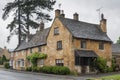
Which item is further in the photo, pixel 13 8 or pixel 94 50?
→ pixel 13 8

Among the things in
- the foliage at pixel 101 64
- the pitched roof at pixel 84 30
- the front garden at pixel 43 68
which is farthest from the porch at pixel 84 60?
the pitched roof at pixel 84 30

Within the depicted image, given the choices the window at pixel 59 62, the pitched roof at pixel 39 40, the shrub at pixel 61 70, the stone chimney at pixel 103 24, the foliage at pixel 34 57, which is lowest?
the shrub at pixel 61 70

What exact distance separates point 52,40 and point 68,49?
4.73 metres

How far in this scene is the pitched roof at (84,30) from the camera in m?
47.6

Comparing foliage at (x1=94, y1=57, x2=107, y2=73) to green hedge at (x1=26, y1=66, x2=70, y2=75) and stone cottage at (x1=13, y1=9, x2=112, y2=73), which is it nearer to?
stone cottage at (x1=13, y1=9, x2=112, y2=73)

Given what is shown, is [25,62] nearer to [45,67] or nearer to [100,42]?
[45,67]

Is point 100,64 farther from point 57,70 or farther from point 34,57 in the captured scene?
point 34,57

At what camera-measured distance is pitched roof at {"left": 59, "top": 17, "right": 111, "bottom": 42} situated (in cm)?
4757

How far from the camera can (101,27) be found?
54656mm

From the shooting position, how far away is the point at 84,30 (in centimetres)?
5009

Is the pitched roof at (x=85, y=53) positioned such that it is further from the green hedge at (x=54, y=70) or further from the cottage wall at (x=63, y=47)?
the green hedge at (x=54, y=70)

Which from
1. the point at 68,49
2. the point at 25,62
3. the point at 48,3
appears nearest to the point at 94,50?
the point at 68,49

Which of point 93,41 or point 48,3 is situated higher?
point 48,3

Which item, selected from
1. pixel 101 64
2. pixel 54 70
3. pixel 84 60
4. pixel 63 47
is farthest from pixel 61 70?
pixel 101 64
